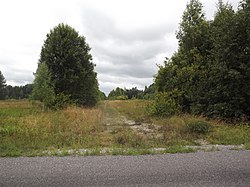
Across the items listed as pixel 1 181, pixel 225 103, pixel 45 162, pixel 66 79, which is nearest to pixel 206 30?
pixel 225 103

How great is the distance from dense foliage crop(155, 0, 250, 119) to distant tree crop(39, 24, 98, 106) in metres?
12.0

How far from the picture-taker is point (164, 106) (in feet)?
73.2

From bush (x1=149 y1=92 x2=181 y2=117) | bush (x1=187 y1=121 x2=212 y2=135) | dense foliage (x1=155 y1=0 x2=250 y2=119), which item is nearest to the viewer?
bush (x1=187 y1=121 x2=212 y2=135)

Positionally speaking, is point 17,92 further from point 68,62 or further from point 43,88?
point 43,88

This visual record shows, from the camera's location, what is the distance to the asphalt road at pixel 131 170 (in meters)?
5.48

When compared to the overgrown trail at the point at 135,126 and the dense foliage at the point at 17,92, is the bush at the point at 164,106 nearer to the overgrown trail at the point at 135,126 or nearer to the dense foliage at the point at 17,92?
the overgrown trail at the point at 135,126

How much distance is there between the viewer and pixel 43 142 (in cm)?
1007

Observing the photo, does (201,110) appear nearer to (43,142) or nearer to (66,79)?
(43,142)

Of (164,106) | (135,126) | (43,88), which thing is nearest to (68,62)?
(43,88)

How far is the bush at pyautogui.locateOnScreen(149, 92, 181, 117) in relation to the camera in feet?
72.5

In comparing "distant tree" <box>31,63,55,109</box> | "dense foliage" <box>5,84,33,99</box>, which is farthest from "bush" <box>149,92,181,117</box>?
"dense foliage" <box>5,84,33,99</box>

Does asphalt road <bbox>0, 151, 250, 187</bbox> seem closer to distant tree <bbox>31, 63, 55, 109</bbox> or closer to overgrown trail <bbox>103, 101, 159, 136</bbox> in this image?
overgrown trail <bbox>103, 101, 159, 136</bbox>

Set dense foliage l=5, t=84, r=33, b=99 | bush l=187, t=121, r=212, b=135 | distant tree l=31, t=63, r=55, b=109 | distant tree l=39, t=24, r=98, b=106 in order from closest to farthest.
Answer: bush l=187, t=121, r=212, b=135 → distant tree l=31, t=63, r=55, b=109 → distant tree l=39, t=24, r=98, b=106 → dense foliage l=5, t=84, r=33, b=99

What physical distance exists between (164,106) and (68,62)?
16162 mm
